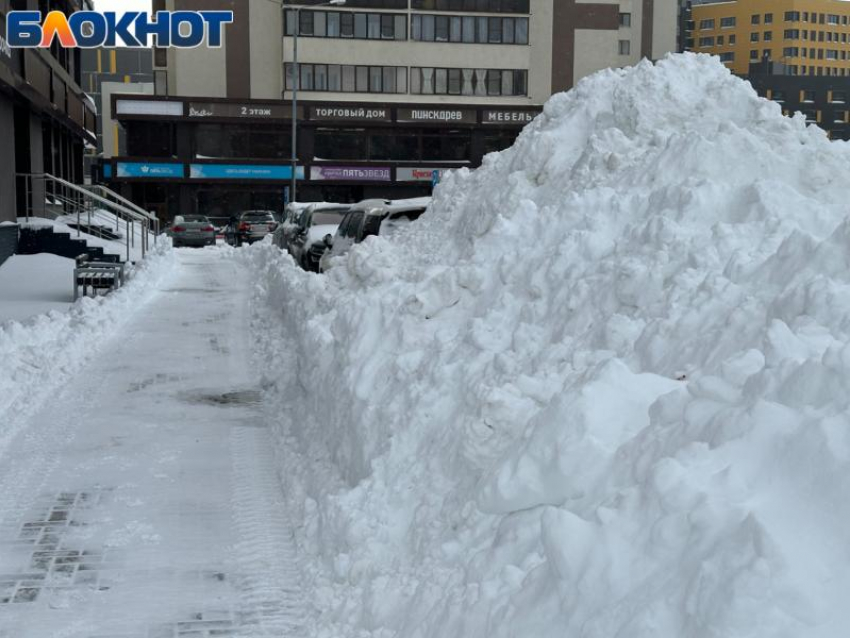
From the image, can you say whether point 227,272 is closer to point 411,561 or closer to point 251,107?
point 411,561

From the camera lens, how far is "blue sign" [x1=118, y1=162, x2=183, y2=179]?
51.6 meters

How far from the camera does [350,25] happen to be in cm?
5519

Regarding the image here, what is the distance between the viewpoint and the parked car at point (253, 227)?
3900 centimetres

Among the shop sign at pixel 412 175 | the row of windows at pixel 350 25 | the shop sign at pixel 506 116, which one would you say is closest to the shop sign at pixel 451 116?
the shop sign at pixel 506 116

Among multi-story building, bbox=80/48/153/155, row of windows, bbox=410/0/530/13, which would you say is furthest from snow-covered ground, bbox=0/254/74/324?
multi-story building, bbox=80/48/153/155

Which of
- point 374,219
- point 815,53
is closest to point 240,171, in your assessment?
point 374,219

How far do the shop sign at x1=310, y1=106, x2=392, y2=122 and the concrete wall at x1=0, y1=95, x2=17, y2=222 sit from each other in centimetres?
3087

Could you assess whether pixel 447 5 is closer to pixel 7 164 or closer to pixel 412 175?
pixel 412 175

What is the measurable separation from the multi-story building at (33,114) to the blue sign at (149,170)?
11.4 metres

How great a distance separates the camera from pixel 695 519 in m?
3.33

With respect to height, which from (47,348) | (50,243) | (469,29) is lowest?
(47,348)

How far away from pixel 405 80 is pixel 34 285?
1553 inches

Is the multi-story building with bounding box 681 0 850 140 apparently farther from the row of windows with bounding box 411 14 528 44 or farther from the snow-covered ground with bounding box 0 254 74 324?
the snow-covered ground with bounding box 0 254 74 324

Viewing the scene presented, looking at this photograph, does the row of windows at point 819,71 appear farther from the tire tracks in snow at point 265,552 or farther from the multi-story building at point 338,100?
the tire tracks in snow at point 265,552
